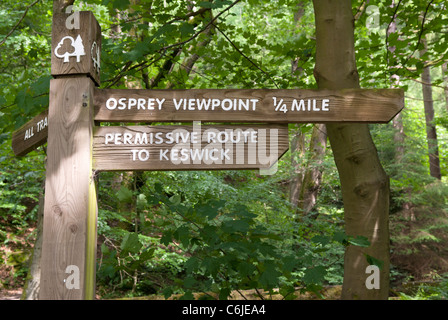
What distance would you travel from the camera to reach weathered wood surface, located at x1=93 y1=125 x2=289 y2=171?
220 centimetres

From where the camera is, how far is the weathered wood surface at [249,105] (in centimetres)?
223

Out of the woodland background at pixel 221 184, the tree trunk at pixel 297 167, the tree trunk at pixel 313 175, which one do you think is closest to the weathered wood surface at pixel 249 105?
the woodland background at pixel 221 184

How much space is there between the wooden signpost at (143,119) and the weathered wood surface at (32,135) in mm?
196

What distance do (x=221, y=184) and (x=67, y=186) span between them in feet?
15.7

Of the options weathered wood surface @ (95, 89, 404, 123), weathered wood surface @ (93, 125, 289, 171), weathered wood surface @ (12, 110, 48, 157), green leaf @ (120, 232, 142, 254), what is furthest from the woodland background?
weathered wood surface @ (95, 89, 404, 123)

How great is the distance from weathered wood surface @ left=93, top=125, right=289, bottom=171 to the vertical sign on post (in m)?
0.10

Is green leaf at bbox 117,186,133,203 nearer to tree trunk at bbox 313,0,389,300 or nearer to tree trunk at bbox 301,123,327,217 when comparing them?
tree trunk at bbox 313,0,389,300

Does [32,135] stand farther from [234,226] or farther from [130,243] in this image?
[234,226]

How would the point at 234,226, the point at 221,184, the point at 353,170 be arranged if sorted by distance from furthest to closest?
the point at 221,184 < the point at 353,170 < the point at 234,226

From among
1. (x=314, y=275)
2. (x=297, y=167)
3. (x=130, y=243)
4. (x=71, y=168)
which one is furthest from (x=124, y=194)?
(x=297, y=167)

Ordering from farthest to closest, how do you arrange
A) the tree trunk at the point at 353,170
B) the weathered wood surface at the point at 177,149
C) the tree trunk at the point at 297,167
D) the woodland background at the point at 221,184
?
the tree trunk at the point at 297,167, the tree trunk at the point at 353,170, the woodland background at the point at 221,184, the weathered wood surface at the point at 177,149

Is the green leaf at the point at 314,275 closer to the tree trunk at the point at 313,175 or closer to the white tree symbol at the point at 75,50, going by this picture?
the white tree symbol at the point at 75,50

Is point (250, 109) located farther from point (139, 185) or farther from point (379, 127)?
point (379, 127)

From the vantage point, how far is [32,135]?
2529 mm
